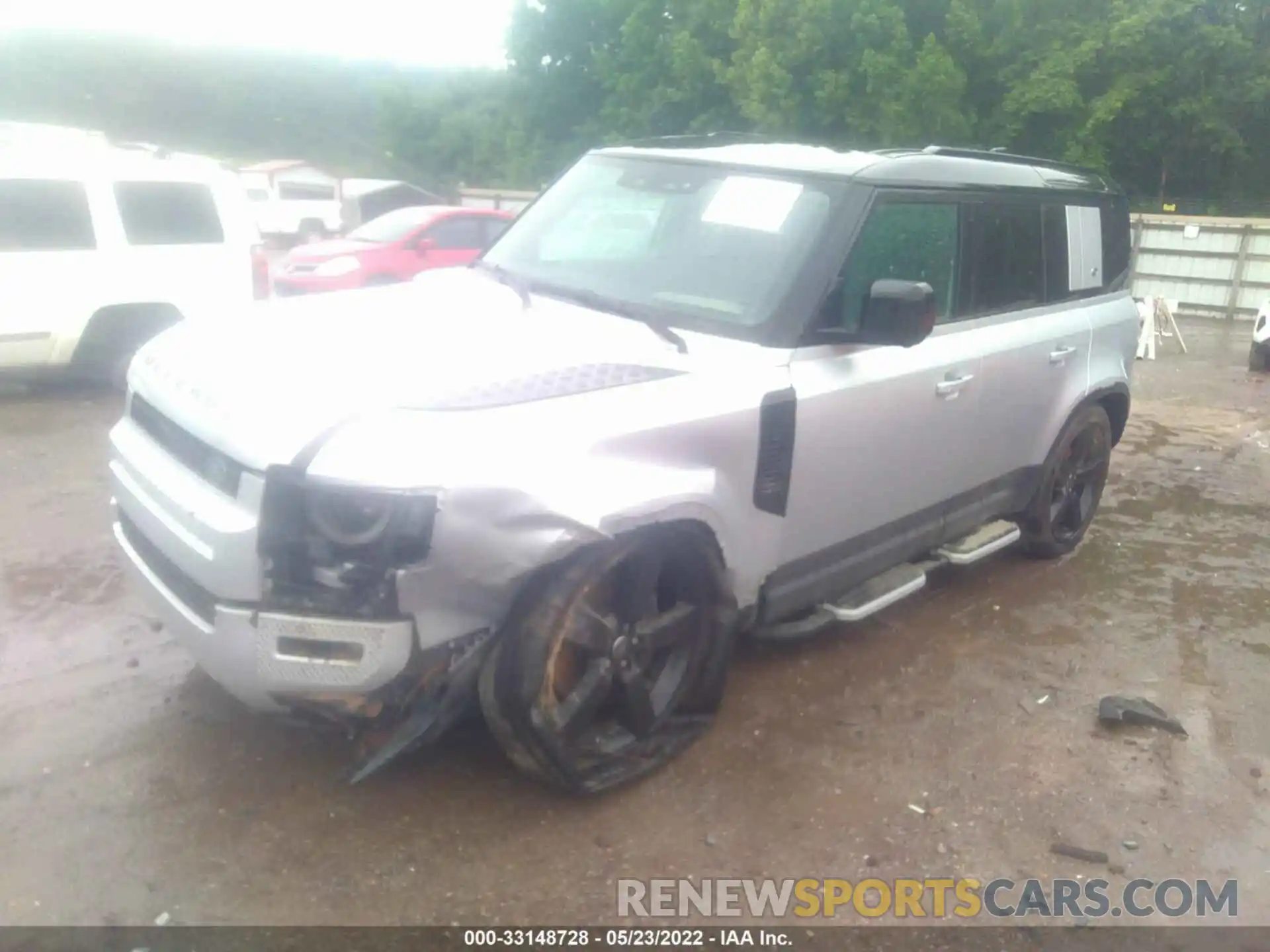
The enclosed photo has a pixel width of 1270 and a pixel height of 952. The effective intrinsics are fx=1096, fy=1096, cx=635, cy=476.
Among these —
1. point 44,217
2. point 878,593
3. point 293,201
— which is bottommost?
point 878,593

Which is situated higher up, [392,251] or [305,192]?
[392,251]

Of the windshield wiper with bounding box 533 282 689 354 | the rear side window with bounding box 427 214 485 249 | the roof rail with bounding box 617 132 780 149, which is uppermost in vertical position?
the roof rail with bounding box 617 132 780 149

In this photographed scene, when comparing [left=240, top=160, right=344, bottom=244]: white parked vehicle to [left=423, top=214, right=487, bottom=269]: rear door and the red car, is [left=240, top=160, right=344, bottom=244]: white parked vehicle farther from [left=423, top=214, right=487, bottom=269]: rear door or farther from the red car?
[left=423, top=214, right=487, bottom=269]: rear door

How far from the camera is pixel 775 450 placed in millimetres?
3553

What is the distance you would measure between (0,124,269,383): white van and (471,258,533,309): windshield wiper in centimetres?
373

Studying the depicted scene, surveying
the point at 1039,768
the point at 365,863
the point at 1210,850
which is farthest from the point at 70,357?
the point at 1210,850

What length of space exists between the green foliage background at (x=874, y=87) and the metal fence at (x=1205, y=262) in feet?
20.4

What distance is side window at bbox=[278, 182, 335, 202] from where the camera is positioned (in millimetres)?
29047

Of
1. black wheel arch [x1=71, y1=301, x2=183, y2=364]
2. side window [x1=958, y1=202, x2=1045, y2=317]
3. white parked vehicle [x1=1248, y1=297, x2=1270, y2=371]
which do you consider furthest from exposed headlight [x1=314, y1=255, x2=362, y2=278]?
white parked vehicle [x1=1248, y1=297, x2=1270, y2=371]

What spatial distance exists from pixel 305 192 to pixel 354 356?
2821cm

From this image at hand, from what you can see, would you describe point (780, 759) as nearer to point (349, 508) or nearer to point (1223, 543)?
point (349, 508)

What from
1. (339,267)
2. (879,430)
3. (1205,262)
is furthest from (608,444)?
(1205,262)

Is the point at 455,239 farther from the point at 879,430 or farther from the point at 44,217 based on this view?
the point at 879,430

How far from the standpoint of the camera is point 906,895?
3.11 metres
